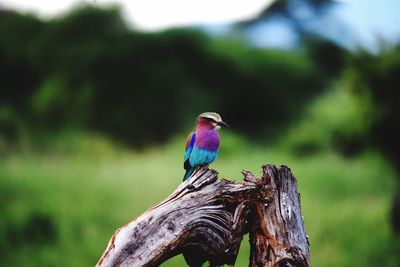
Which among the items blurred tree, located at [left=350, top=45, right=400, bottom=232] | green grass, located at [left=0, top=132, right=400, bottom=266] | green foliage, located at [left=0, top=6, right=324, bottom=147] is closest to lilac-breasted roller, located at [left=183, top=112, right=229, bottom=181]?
green grass, located at [left=0, top=132, right=400, bottom=266]

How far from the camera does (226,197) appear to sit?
1.91 meters

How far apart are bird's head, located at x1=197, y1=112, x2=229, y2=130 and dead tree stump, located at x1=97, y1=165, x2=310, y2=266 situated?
278 millimetres

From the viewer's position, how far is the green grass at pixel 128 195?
6988 mm

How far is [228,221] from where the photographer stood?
1.91 metres

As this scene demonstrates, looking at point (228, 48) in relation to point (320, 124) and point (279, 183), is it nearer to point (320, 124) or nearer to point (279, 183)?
point (320, 124)

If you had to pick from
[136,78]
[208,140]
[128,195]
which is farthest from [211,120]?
[136,78]

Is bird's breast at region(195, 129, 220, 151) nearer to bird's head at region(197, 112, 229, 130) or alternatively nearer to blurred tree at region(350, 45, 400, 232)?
bird's head at region(197, 112, 229, 130)

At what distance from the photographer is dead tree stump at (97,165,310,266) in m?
1.77

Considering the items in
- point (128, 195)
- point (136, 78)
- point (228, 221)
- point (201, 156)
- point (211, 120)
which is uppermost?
point (136, 78)

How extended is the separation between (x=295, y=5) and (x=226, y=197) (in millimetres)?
8336

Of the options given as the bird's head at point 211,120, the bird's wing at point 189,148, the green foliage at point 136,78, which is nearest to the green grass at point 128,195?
the green foliage at point 136,78

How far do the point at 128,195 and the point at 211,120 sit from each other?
19.2 ft

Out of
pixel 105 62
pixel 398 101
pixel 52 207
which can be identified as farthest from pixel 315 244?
pixel 105 62

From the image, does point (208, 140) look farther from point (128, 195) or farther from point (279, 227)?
point (128, 195)
